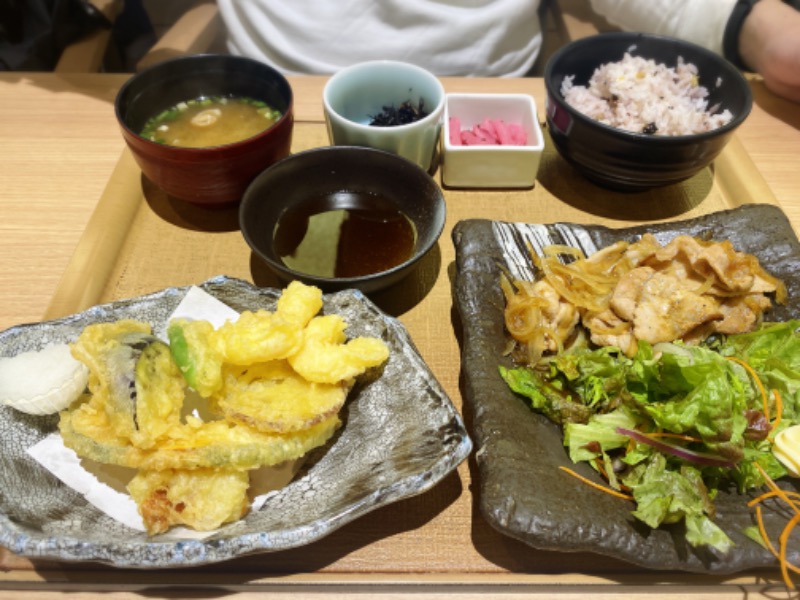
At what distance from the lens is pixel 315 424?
1.36m

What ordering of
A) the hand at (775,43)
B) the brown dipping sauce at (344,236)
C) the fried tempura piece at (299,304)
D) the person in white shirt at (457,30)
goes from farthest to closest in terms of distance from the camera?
the person in white shirt at (457,30), the hand at (775,43), the brown dipping sauce at (344,236), the fried tempura piece at (299,304)

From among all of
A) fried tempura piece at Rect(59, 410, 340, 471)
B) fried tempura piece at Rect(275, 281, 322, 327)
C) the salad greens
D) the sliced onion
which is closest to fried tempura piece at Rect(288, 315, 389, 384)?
fried tempura piece at Rect(275, 281, 322, 327)

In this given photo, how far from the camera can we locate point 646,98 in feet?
7.42

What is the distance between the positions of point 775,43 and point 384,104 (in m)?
1.88

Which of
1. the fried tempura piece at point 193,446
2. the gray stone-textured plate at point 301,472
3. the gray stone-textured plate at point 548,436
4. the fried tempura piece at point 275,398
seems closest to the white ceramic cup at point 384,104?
the gray stone-textured plate at point 548,436

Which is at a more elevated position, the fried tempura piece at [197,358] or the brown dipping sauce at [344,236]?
the fried tempura piece at [197,358]

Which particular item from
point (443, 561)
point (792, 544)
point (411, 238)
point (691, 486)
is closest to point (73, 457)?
point (443, 561)

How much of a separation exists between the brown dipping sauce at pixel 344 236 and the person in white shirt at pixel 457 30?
3.89ft

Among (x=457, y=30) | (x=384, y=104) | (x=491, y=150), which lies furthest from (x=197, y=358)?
(x=457, y=30)

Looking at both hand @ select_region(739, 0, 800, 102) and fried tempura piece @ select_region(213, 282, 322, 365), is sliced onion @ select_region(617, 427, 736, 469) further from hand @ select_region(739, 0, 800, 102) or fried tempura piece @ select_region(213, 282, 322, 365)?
hand @ select_region(739, 0, 800, 102)

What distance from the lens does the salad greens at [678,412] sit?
1371 millimetres

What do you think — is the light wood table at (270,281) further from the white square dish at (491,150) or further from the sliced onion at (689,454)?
the sliced onion at (689,454)

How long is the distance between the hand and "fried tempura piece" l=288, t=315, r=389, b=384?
248 cm

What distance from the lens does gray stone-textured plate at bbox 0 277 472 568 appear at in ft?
3.92
